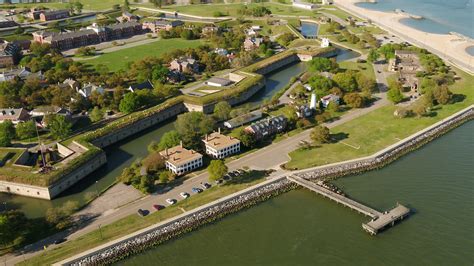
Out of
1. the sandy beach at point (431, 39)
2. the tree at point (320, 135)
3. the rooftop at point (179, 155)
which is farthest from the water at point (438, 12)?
the rooftop at point (179, 155)

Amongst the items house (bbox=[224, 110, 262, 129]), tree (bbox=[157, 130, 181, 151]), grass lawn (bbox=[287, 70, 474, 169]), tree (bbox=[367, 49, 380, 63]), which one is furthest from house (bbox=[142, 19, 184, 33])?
grass lawn (bbox=[287, 70, 474, 169])

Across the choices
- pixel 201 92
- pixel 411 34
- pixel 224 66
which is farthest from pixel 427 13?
pixel 201 92

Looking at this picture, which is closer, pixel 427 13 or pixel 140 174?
pixel 140 174

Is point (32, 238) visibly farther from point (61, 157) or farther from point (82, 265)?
point (61, 157)

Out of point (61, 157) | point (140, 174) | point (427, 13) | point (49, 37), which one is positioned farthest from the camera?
point (427, 13)

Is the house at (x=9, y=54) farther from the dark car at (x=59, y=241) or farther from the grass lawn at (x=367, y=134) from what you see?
the grass lawn at (x=367, y=134)

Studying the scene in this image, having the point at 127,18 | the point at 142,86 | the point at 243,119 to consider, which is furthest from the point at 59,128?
the point at 127,18

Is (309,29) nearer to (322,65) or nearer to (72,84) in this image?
(322,65)

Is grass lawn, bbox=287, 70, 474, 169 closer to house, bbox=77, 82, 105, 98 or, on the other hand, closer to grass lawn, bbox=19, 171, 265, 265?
grass lawn, bbox=19, 171, 265, 265
